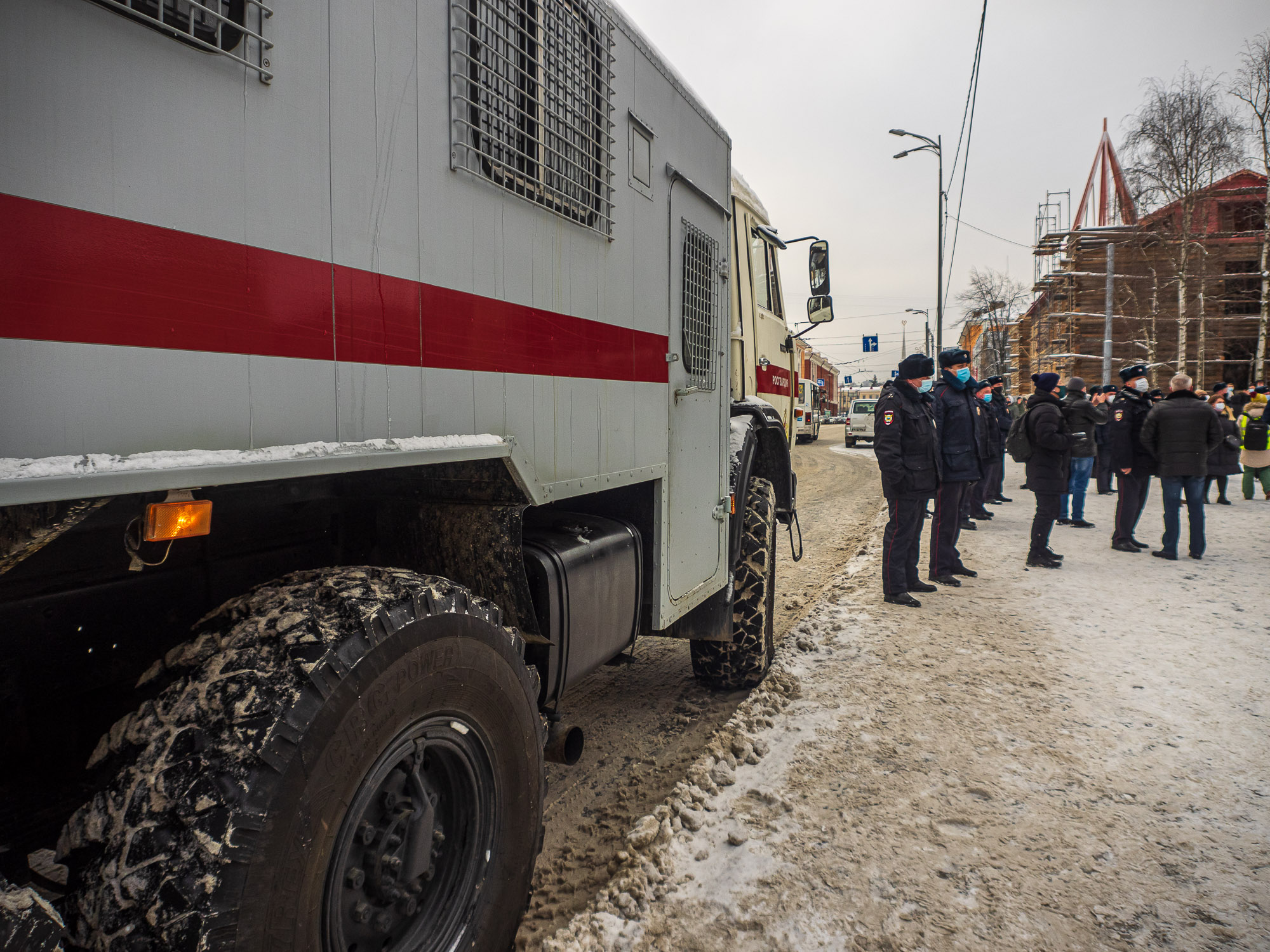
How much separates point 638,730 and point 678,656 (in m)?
1.20

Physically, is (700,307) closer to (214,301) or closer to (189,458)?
(214,301)

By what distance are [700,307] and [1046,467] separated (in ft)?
17.9

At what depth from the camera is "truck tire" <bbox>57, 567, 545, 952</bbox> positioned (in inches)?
41.5

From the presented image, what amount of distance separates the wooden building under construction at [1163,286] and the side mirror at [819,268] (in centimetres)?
1991

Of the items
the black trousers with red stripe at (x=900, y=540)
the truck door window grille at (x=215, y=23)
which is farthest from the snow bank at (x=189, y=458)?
the black trousers with red stripe at (x=900, y=540)

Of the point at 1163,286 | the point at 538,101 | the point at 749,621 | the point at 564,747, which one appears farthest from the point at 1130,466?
the point at 1163,286

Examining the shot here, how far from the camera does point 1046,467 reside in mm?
7012

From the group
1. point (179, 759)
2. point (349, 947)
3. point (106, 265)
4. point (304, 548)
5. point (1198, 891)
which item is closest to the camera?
point (106, 265)

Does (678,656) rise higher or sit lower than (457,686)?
lower

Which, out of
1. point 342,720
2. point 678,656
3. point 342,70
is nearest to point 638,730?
point 678,656

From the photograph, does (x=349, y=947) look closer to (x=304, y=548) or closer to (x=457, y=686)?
(x=457, y=686)

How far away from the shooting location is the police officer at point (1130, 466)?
747cm

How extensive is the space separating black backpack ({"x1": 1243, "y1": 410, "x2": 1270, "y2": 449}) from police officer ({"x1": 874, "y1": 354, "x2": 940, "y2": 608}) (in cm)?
818

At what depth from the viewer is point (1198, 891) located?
88.7 inches
